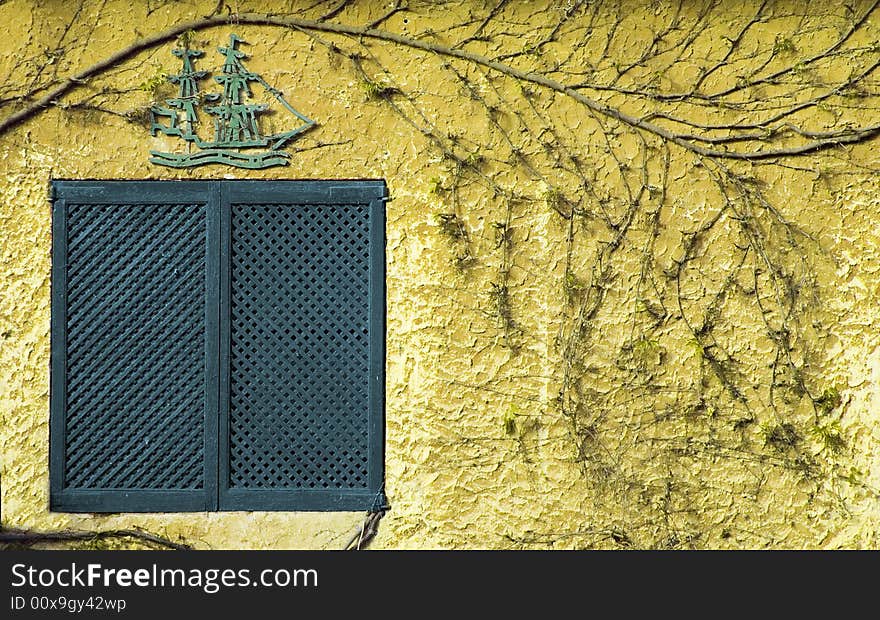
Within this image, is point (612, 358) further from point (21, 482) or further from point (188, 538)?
point (21, 482)

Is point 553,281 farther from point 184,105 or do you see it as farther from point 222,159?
point 184,105

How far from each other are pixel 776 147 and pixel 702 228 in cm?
69

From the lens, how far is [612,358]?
5172 millimetres

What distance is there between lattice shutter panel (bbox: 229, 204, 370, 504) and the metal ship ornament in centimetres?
33

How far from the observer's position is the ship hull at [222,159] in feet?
17.0

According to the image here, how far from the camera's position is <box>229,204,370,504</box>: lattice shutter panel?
523 cm

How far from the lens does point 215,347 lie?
17.1 ft

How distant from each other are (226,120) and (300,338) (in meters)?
1.45

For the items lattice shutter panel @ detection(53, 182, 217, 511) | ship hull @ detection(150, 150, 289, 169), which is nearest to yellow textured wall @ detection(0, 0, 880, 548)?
ship hull @ detection(150, 150, 289, 169)

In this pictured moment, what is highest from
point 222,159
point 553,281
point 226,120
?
point 226,120

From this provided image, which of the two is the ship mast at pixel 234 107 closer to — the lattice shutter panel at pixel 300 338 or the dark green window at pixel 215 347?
the dark green window at pixel 215 347

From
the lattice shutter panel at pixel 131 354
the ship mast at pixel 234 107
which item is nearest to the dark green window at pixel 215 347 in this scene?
the lattice shutter panel at pixel 131 354

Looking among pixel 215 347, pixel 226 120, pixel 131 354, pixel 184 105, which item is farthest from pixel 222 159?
pixel 131 354

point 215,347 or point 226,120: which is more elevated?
point 226,120
